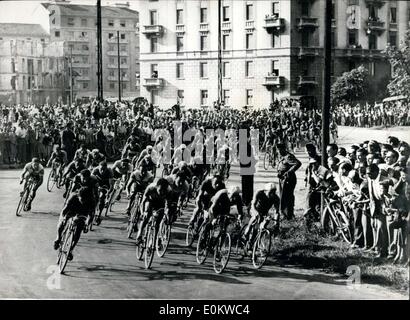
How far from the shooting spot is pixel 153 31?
21.6 meters

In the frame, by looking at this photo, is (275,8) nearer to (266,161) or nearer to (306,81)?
(306,81)

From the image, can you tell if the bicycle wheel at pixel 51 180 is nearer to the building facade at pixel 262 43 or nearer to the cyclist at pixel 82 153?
the cyclist at pixel 82 153

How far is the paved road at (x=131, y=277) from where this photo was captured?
10969 millimetres

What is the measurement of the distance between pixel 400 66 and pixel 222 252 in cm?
642

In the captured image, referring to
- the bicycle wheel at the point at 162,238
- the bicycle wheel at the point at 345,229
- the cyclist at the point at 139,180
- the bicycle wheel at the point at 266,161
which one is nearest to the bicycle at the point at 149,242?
the bicycle wheel at the point at 162,238

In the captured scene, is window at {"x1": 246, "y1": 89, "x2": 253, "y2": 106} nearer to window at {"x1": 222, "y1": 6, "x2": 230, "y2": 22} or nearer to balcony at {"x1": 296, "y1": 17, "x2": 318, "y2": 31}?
window at {"x1": 222, "y1": 6, "x2": 230, "y2": 22}

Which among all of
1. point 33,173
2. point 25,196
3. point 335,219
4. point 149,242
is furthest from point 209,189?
point 25,196

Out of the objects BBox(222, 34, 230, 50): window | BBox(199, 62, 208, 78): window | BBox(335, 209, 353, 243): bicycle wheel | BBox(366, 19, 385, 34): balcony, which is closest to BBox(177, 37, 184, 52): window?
BBox(199, 62, 208, 78): window

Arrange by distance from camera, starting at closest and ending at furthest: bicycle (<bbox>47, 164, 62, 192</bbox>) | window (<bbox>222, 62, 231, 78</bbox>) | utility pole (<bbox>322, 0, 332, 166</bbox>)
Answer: utility pole (<bbox>322, 0, 332, 166</bbox>) → window (<bbox>222, 62, 231, 78</bbox>) → bicycle (<bbox>47, 164, 62, 192</bbox>)

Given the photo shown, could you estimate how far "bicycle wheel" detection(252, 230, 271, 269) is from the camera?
41.9 ft

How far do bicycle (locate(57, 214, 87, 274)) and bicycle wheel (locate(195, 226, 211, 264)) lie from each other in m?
2.75

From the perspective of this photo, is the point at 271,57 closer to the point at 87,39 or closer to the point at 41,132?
the point at 87,39
